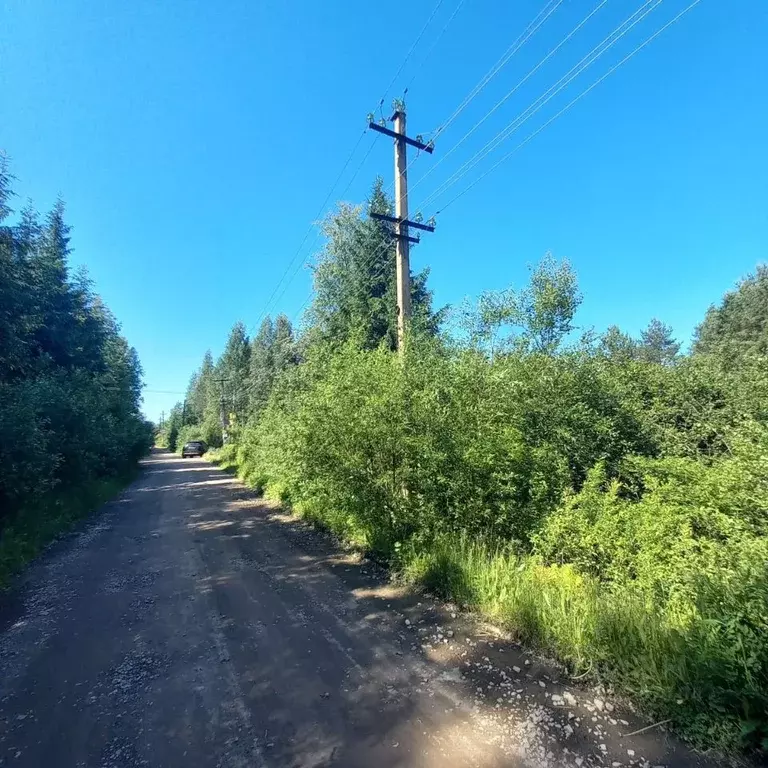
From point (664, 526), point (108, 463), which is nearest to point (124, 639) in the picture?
point (664, 526)

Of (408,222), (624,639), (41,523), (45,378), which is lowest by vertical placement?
(41,523)

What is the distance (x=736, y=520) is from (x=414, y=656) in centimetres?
354

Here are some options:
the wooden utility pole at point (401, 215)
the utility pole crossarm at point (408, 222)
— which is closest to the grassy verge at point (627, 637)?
the wooden utility pole at point (401, 215)

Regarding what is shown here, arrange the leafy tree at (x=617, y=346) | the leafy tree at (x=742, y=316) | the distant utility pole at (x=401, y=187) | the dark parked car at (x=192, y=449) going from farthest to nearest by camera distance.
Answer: the dark parked car at (x=192, y=449), the leafy tree at (x=742, y=316), the leafy tree at (x=617, y=346), the distant utility pole at (x=401, y=187)

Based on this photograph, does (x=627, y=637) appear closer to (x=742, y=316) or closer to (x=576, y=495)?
(x=576, y=495)

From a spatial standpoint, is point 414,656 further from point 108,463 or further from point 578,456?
point 108,463

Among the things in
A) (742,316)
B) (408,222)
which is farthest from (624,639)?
(742,316)

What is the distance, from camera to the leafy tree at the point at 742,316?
29184 millimetres

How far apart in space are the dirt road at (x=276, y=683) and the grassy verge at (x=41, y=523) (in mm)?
1233

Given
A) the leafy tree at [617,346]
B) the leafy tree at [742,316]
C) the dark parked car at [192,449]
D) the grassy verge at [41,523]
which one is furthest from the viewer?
the dark parked car at [192,449]

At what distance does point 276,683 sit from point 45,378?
11.4 meters

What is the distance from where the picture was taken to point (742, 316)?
3127 cm

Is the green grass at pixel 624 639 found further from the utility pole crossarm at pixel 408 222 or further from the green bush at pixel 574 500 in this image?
the utility pole crossarm at pixel 408 222

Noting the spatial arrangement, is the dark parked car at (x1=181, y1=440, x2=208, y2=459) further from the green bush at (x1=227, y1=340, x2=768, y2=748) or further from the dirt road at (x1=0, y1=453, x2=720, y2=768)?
the dirt road at (x1=0, y1=453, x2=720, y2=768)
